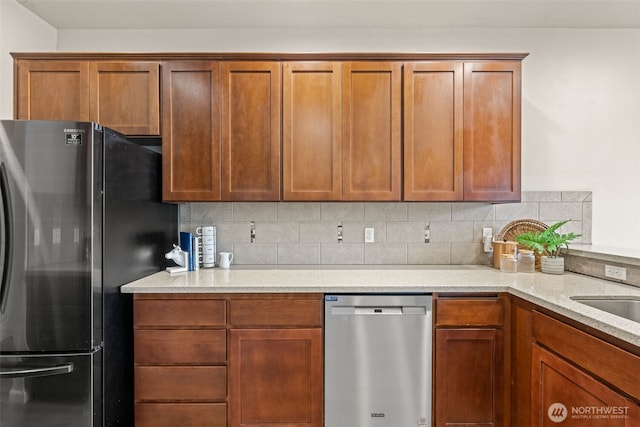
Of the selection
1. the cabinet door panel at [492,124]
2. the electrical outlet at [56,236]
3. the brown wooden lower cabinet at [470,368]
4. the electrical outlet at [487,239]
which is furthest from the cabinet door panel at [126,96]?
the electrical outlet at [487,239]

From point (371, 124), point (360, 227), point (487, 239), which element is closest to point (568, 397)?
point (487, 239)

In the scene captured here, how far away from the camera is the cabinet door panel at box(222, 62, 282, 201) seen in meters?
2.20

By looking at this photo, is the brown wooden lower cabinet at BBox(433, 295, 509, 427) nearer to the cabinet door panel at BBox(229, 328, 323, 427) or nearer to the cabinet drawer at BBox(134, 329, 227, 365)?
the cabinet door panel at BBox(229, 328, 323, 427)

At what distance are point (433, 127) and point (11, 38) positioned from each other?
288 cm

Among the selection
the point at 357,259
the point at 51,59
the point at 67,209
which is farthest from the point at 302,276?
the point at 51,59

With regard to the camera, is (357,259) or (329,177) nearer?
(329,177)

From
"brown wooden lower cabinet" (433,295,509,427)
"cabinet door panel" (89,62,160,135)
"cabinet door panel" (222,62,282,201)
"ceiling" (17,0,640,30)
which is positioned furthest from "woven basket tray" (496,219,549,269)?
"cabinet door panel" (89,62,160,135)

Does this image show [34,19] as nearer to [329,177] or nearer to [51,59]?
[51,59]

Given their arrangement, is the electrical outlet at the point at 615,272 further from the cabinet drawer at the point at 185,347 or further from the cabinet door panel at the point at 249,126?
the cabinet drawer at the point at 185,347

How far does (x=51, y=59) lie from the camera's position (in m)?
2.16

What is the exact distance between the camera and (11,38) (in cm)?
229

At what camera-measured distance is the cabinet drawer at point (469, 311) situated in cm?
189

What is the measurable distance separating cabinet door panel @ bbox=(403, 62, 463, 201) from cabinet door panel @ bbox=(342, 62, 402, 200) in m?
0.07

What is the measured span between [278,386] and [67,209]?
1.41 m
